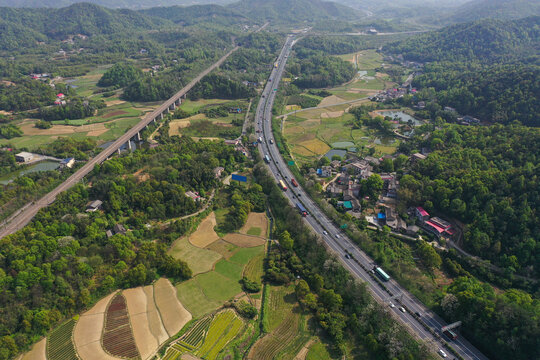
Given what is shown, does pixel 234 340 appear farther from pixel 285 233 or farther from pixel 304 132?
pixel 304 132

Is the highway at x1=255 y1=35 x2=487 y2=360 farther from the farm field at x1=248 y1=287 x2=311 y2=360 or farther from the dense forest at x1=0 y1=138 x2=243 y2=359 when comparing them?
the dense forest at x1=0 y1=138 x2=243 y2=359

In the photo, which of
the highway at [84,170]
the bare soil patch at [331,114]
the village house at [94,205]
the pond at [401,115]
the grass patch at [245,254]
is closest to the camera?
the grass patch at [245,254]

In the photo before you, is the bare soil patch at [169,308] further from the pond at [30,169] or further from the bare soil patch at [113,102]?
the bare soil patch at [113,102]

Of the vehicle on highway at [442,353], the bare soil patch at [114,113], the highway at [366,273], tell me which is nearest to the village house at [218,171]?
the highway at [366,273]

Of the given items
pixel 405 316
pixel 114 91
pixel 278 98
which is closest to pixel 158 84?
pixel 114 91

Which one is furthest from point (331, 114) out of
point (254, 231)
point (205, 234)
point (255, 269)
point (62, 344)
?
point (62, 344)
